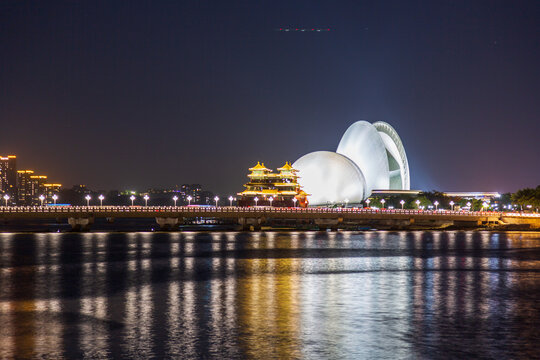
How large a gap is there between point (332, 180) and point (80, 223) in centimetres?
7017

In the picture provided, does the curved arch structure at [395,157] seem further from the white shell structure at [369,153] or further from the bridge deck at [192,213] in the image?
the bridge deck at [192,213]

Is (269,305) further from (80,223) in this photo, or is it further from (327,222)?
(327,222)

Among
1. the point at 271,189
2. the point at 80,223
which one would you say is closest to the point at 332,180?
the point at 271,189

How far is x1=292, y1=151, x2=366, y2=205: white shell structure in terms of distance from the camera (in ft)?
475

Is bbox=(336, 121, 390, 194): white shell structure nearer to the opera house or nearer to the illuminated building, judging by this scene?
the opera house

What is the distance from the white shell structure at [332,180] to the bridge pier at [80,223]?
66589mm

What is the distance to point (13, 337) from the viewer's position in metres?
20.1

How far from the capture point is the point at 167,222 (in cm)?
8775

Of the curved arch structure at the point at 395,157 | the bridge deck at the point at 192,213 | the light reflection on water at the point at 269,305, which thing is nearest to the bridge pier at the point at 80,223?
the bridge deck at the point at 192,213

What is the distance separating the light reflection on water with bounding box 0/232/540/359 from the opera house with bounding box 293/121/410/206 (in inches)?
3730

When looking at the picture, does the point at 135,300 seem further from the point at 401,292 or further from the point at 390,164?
the point at 390,164

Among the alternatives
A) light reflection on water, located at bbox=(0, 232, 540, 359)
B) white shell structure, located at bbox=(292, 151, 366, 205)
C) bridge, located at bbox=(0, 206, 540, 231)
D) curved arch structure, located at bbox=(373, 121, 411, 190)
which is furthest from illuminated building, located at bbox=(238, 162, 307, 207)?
light reflection on water, located at bbox=(0, 232, 540, 359)

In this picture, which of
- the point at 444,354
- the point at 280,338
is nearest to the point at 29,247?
the point at 280,338

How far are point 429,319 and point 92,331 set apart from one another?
1115 centimetres
